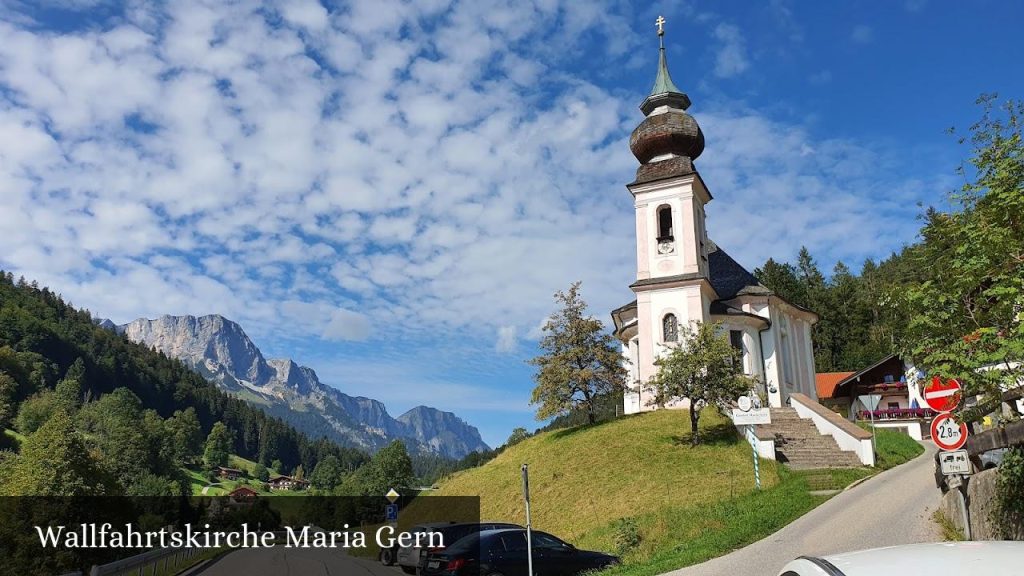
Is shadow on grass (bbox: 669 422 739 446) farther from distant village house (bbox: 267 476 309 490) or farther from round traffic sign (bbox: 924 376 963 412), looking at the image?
distant village house (bbox: 267 476 309 490)

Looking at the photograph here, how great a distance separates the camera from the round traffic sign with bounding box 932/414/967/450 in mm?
10336

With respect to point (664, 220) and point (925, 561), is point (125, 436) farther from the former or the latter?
point (925, 561)

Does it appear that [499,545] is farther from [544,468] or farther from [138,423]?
[138,423]

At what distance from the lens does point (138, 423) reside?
132 meters

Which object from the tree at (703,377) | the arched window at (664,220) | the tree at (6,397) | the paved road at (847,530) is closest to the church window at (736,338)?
the arched window at (664,220)

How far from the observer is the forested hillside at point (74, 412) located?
4241 centimetres

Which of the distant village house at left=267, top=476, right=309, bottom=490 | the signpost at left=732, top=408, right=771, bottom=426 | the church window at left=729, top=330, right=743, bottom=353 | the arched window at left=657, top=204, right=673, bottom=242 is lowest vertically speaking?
the distant village house at left=267, top=476, right=309, bottom=490

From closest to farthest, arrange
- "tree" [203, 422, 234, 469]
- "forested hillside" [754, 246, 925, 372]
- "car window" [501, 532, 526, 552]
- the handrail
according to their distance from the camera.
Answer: "car window" [501, 532, 526, 552] → the handrail → "forested hillside" [754, 246, 925, 372] → "tree" [203, 422, 234, 469]

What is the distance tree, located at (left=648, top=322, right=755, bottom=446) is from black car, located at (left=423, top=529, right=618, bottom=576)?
13.2 m

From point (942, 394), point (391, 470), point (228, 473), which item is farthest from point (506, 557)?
point (228, 473)

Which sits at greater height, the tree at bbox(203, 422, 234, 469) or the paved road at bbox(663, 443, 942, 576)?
the tree at bbox(203, 422, 234, 469)

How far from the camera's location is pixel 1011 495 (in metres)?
10.0

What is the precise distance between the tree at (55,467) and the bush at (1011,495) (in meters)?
44.1

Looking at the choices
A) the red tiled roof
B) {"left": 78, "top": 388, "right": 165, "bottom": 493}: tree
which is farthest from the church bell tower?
{"left": 78, "top": 388, "right": 165, "bottom": 493}: tree
